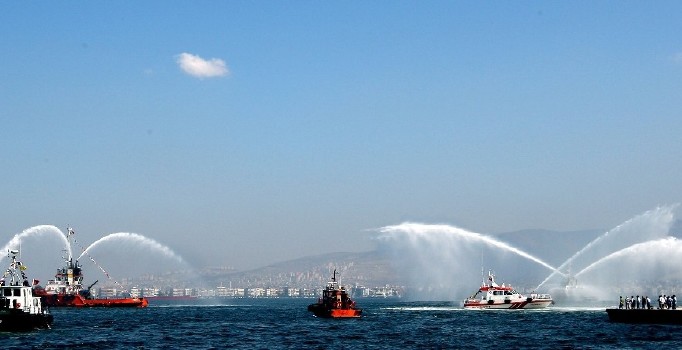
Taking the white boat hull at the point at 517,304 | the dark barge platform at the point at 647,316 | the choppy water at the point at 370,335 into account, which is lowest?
the choppy water at the point at 370,335

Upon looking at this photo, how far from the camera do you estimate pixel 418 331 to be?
342 ft

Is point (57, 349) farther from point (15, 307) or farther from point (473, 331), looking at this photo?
point (473, 331)

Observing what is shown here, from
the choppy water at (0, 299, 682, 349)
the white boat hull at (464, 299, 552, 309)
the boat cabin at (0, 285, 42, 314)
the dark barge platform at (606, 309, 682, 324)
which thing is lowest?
the choppy water at (0, 299, 682, 349)

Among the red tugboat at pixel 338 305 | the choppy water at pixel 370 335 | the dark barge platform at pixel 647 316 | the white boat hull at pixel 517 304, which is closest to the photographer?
the choppy water at pixel 370 335

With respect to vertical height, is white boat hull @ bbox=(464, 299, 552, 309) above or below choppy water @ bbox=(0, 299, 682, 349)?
above

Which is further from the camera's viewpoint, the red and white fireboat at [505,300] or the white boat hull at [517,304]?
the red and white fireboat at [505,300]

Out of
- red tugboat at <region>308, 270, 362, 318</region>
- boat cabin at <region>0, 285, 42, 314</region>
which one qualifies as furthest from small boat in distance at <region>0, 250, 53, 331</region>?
red tugboat at <region>308, 270, 362, 318</region>

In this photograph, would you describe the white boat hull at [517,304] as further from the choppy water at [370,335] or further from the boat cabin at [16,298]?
the boat cabin at [16,298]

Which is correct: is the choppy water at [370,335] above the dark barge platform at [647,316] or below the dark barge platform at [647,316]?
below

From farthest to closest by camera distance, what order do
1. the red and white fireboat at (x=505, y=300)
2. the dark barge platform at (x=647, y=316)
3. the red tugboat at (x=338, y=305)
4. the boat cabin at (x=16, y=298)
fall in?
the red and white fireboat at (x=505, y=300) < the red tugboat at (x=338, y=305) < the dark barge platform at (x=647, y=316) < the boat cabin at (x=16, y=298)

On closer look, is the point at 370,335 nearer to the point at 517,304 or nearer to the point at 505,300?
the point at 517,304

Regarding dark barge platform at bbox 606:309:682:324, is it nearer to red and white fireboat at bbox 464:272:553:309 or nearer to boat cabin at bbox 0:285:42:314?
red and white fireboat at bbox 464:272:553:309

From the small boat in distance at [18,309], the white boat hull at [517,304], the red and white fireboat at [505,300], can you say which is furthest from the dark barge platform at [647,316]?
the small boat in distance at [18,309]

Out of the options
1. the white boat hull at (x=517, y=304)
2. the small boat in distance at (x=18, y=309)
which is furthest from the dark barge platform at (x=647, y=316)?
the small boat in distance at (x=18, y=309)
